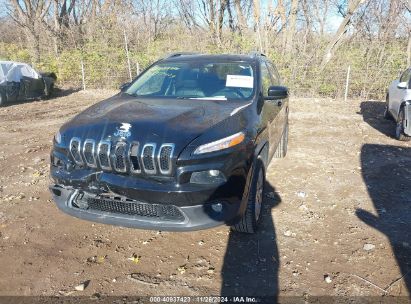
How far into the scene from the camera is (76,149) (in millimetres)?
2982

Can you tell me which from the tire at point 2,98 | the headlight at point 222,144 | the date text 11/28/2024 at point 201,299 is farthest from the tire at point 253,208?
the tire at point 2,98

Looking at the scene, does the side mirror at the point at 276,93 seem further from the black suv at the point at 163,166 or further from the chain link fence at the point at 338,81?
the chain link fence at the point at 338,81

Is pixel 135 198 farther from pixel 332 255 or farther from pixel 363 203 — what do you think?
pixel 363 203

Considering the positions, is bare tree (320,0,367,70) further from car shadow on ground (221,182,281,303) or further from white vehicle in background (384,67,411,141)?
car shadow on ground (221,182,281,303)

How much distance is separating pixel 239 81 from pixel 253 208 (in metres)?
1.55

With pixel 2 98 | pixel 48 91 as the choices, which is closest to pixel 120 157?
pixel 2 98

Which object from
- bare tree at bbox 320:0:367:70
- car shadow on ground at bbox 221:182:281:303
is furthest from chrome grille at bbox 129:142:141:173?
bare tree at bbox 320:0:367:70

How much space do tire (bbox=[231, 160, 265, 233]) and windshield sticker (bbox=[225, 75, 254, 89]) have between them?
3.32ft

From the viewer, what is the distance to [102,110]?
11.6 ft

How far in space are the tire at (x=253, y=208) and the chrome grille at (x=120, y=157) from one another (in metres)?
1.19

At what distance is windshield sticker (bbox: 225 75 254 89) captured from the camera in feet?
13.0

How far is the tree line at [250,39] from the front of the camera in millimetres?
12961

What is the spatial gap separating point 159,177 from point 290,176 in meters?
2.96

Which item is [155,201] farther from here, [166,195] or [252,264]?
[252,264]
